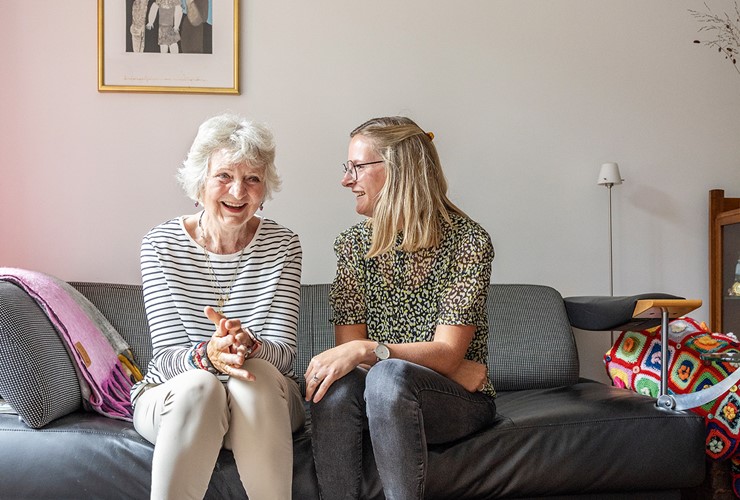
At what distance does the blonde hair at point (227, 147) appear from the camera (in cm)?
196

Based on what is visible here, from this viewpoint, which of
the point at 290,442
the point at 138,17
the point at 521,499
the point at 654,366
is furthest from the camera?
the point at 138,17

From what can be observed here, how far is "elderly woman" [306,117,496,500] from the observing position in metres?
1.76

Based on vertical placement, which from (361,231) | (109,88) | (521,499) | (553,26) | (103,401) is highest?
(553,26)

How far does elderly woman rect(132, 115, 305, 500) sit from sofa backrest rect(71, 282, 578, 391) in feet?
2.09

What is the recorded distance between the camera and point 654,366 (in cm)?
248

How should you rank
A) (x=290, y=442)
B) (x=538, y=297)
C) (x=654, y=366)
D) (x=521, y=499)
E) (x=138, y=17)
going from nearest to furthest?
(x=290, y=442)
(x=521, y=499)
(x=654, y=366)
(x=538, y=297)
(x=138, y=17)

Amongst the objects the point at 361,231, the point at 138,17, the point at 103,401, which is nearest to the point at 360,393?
the point at 361,231

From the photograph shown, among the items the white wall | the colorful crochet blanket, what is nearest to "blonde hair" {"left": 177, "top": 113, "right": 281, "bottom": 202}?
the white wall

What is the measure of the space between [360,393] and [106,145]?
1733mm

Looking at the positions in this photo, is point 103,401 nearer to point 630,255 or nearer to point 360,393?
point 360,393

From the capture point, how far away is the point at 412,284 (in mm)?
2014

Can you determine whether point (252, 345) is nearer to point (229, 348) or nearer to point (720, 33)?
point (229, 348)

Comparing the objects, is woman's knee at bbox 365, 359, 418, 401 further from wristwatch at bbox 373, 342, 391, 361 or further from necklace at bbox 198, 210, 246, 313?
necklace at bbox 198, 210, 246, 313

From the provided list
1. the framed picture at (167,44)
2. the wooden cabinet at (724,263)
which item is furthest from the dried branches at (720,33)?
the framed picture at (167,44)
